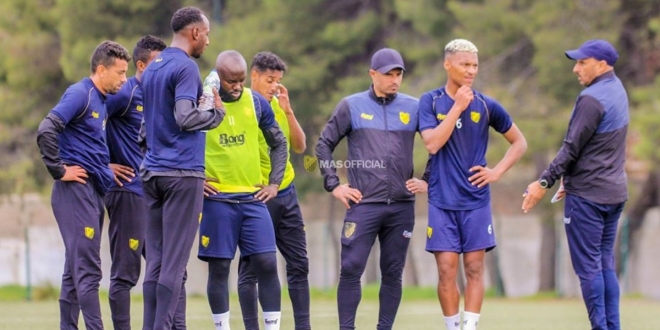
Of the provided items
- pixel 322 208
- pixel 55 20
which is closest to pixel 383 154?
pixel 55 20

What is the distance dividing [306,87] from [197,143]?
57.3 feet

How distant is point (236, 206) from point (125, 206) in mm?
942

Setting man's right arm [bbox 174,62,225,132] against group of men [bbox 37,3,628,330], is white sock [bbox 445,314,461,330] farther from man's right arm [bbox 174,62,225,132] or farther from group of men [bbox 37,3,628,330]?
man's right arm [bbox 174,62,225,132]

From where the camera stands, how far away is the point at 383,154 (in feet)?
30.9

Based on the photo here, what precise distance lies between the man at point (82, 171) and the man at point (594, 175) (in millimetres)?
3517

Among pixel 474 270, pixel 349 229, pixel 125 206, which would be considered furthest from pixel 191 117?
pixel 474 270

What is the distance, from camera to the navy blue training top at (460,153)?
29.9 feet

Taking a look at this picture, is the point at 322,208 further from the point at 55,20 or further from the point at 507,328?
the point at 507,328

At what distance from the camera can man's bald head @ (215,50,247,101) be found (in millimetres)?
8703

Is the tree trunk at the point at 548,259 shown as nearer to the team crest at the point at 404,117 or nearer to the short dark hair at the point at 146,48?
the team crest at the point at 404,117

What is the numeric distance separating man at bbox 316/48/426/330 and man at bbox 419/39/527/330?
1.06 ft

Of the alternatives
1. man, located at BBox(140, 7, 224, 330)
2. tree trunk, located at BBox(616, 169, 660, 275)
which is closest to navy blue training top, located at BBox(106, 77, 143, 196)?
man, located at BBox(140, 7, 224, 330)

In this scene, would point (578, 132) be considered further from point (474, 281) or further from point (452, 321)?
point (452, 321)

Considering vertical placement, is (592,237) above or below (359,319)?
above
